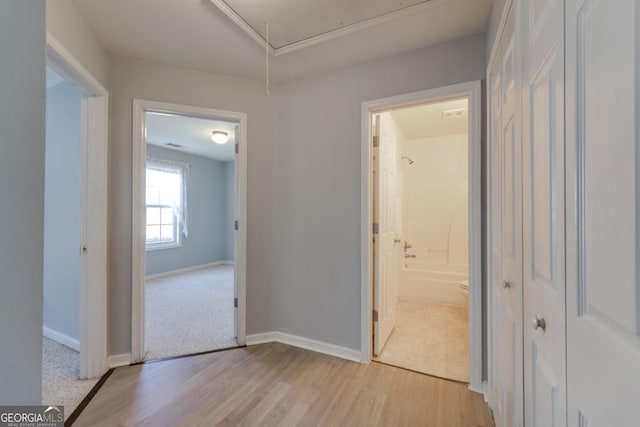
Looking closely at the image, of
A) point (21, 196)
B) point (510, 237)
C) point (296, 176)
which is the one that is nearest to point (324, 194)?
point (296, 176)

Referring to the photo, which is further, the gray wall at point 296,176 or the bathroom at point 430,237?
the bathroom at point 430,237

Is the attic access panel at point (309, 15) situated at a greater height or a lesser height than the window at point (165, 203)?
greater

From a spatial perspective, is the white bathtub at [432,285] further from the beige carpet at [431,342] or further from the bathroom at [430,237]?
the beige carpet at [431,342]

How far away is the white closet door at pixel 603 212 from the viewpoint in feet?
→ 1.39

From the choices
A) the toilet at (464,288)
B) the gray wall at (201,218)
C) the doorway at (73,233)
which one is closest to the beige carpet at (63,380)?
the doorway at (73,233)

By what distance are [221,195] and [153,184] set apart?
1603mm

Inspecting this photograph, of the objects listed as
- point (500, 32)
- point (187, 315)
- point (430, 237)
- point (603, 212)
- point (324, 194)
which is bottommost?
point (187, 315)

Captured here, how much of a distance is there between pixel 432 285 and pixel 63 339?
4.08 m

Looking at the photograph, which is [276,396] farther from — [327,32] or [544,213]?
[327,32]

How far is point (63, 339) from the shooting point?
2.40 m

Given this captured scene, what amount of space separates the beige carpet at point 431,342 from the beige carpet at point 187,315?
59.8 inches

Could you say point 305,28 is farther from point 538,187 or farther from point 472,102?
point 538,187

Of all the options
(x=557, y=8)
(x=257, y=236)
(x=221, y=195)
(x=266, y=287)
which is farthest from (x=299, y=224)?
(x=221, y=195)

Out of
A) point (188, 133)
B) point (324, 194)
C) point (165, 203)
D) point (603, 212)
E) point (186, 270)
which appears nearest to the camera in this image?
point (603, 212)
